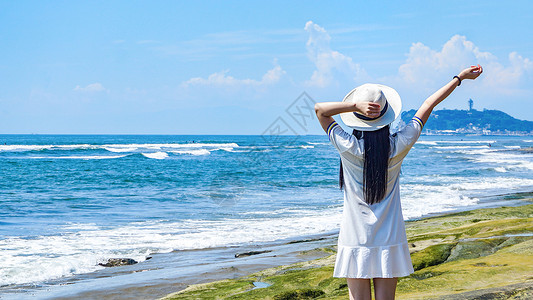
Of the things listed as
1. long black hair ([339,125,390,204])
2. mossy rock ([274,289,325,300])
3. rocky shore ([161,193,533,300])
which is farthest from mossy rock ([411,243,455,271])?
long black hair ([339,125,390,204])

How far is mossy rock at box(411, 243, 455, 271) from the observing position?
7.16 meters

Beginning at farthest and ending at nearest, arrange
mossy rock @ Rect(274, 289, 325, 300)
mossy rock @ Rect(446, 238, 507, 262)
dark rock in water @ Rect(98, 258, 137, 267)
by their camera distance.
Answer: dark rock in water @ Rect(98, 258, 137, 267) → mossy rock @ Rect(446, 238, 507, 262) → mossy rock @ Rect(274, 289, 325, 300)

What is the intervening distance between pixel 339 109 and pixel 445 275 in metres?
3.71

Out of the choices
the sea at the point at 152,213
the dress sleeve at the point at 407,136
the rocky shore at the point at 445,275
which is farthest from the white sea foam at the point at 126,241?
the dress sleeve at the point at 407,136

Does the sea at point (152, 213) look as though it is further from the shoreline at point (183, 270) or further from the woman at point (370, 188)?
the woman at point (370, 188)

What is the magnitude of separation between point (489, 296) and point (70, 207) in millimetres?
17091

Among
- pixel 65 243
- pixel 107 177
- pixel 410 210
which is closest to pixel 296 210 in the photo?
pixel 410 210

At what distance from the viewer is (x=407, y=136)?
2.80m

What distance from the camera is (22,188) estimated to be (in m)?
26.5

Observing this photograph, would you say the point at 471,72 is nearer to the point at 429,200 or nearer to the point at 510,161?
the point at 429,200

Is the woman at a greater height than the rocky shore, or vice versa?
the woman

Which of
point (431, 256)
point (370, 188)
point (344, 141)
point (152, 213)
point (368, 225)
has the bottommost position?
point (152, 213)

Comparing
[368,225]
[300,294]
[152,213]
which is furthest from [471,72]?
[152,213]

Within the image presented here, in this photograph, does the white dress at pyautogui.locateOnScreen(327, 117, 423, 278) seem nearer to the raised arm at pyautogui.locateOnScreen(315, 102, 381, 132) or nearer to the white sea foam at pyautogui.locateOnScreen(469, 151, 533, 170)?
the raised arm at pyautogui.locateOnScreen(315, 102, 381, 132)
